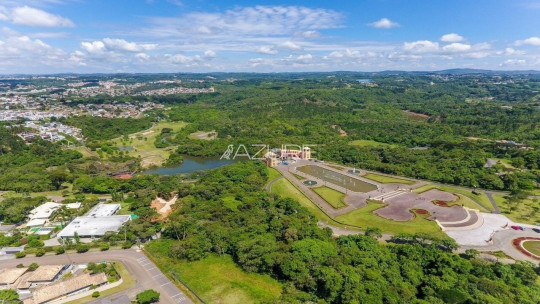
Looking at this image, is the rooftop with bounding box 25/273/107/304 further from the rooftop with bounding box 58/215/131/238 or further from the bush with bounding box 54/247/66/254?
the rooftop with bounding box 58/215/131/238

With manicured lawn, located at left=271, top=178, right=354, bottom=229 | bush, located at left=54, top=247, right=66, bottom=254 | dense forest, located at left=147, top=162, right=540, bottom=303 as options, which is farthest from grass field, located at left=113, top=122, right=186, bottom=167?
bush, located at left=54, top=247, right=66, bottom=254

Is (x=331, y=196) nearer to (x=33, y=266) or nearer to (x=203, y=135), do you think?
(x=33, y=266)

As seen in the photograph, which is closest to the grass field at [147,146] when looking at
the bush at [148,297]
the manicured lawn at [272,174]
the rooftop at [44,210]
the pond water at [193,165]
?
the pond water at [193,165]

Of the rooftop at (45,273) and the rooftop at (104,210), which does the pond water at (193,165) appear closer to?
the rooftop at (104,210)

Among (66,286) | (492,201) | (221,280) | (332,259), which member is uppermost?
(332,259)

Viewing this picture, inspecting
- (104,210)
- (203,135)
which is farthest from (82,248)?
(203,135)

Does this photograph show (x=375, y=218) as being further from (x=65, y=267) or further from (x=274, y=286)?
(x=65, y=267)

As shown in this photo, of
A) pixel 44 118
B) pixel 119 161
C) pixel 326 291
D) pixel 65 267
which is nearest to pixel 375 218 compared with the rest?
pixel 326 291
